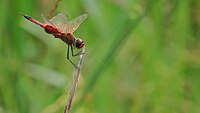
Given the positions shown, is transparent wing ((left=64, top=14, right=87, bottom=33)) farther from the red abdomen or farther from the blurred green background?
the blurred green background

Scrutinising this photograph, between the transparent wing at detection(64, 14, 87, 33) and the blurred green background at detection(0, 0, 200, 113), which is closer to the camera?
the transparent wing at detection(64, 14, 87, 33)

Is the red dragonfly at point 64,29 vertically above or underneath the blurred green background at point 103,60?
underneath

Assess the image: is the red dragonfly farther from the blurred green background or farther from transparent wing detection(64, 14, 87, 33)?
the blurred green background

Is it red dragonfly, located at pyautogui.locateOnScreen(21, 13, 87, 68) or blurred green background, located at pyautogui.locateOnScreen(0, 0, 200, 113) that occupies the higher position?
blurred green background, located at pyautogui.locateOnScreen(0, 0, 200, 113)

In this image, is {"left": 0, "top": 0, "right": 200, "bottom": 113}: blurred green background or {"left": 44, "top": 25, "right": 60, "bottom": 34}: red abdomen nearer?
{"left": 44, "top": 25, "right": 60, "bottom": 34}: red abdomen

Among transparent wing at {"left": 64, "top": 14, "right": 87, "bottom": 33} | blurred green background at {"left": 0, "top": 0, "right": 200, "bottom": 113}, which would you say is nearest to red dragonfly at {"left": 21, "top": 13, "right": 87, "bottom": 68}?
transparent wing at {"left": 64, "top": 14, "right": 87, "bottom": 33}

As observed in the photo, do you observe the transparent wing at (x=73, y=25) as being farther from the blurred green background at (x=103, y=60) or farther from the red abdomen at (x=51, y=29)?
→ the blurred green background at (x=103, y=60)

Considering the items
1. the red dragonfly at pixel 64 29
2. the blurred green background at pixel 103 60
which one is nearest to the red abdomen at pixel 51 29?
the red dragonfly at pixel 64 29

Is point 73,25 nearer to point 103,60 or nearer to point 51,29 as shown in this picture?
point 51,29

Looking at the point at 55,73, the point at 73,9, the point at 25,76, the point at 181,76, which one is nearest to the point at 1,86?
the point at 25,76
